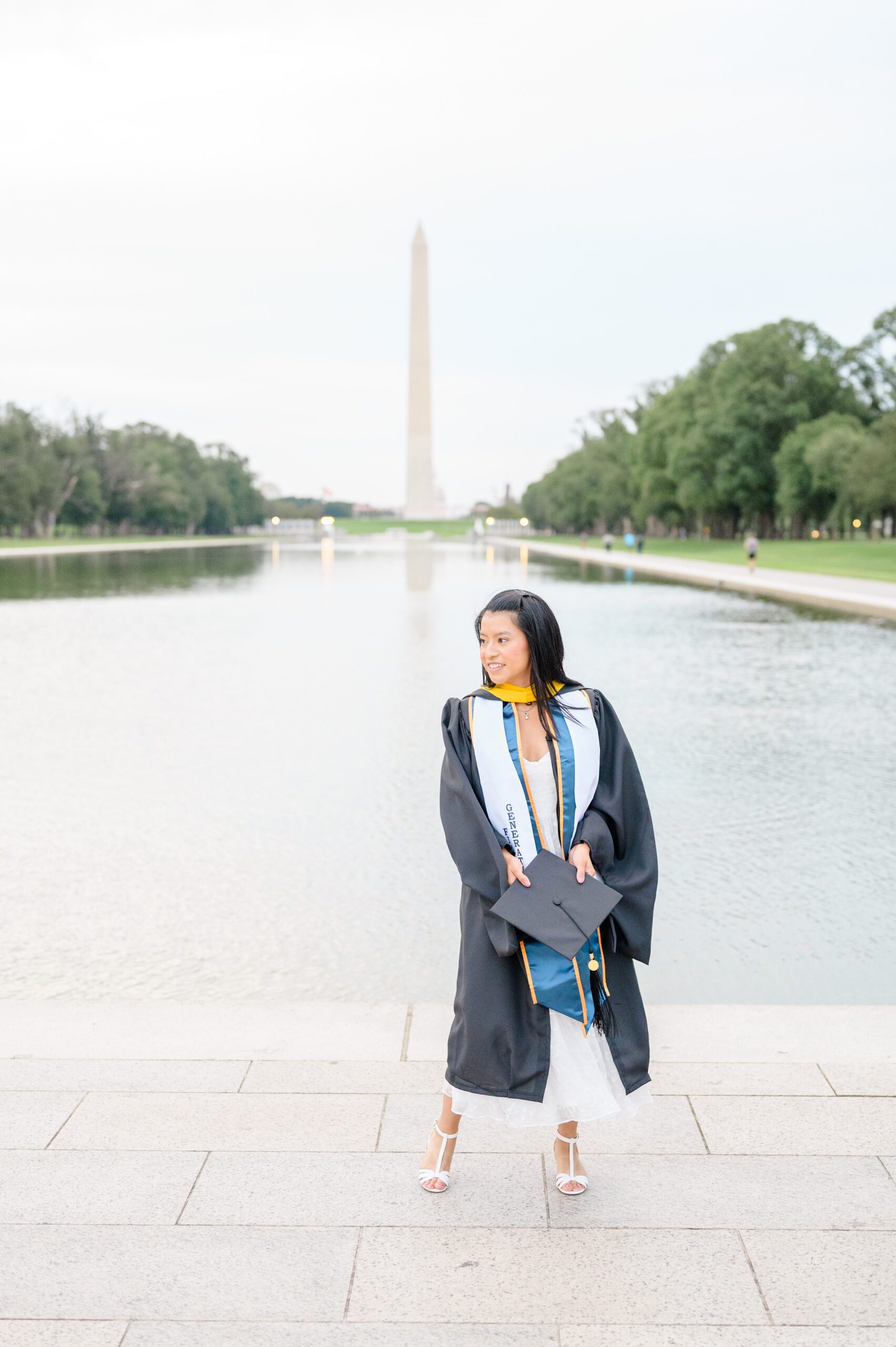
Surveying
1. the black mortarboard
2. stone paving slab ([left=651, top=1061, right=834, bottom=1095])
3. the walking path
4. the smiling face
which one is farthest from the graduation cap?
the walking path

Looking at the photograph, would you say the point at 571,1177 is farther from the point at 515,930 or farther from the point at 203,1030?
the point at 203,1030

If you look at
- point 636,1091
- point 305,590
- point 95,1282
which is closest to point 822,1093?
point 636,1091

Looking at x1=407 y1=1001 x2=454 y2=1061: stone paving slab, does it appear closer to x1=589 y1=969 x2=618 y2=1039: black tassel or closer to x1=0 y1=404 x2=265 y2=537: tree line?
x1=589 y1=969 x2=618 y2=1039: black tassel

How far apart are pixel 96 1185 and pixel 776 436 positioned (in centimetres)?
6865

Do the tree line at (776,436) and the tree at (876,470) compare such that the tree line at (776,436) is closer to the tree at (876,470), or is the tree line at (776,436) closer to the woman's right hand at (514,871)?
the tree at (876,470)

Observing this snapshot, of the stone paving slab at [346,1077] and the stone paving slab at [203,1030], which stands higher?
the stone paving slab at [346,1077]

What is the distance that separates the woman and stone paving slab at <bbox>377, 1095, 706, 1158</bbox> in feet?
0.87

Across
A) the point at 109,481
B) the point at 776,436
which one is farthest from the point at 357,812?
the point at 109,481

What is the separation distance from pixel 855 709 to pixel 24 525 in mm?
79260

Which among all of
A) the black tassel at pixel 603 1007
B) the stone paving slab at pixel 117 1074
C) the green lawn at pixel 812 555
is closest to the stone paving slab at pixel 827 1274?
the black tassel at pixel 603 1007

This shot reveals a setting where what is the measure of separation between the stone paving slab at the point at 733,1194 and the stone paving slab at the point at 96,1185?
0.92 metres

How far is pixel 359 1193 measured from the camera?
9.98ft

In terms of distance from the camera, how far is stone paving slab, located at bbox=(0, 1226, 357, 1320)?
2.58 meters

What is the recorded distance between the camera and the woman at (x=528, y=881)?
2.97 meters
